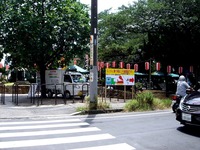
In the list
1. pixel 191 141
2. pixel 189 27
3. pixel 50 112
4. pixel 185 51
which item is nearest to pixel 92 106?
pixel 50 112

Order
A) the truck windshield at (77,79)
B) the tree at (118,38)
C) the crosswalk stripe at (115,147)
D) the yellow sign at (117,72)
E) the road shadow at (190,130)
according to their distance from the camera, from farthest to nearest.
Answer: the tree at (118,38), the truck windshield at (77,79), the yellow sign at (117,72), the road shadow at (190,130), the crosswalk stripe at (115,147)

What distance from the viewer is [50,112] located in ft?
41.7

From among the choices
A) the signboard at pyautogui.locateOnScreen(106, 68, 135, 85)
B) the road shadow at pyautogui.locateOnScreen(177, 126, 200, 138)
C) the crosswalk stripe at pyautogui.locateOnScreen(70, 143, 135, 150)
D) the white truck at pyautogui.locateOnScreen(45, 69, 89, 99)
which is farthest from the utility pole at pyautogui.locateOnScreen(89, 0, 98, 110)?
the white truck at pyautogui.locateOnScreen(45, 69, 89, 99)

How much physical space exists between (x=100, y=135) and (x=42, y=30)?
41.9 ft

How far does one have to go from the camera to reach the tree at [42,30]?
19.0 metres

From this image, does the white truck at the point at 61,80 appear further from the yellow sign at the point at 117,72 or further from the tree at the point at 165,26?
the tree at the point at 165,26

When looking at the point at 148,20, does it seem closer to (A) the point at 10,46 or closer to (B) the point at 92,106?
(A) the point at 10,46

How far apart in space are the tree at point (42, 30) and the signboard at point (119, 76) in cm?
589

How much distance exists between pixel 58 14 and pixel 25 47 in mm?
3421

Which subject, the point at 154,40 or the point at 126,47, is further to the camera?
the point at 126,47

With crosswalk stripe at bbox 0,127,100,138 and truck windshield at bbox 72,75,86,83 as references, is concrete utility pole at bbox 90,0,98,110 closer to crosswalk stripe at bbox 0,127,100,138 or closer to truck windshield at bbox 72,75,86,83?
crosswalk stripe at bbox 0,127,100,138

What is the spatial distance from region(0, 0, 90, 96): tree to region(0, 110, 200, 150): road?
9.78 metres

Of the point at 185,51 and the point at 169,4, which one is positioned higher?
the point at 169,4

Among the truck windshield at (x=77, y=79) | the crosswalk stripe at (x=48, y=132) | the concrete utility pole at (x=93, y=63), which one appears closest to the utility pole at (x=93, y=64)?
the concrete utility pole at (x=93, y=63)
